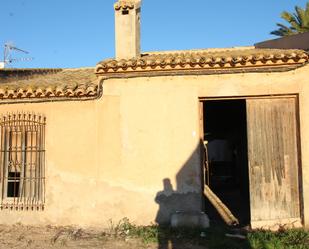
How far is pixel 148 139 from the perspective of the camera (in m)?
8.45

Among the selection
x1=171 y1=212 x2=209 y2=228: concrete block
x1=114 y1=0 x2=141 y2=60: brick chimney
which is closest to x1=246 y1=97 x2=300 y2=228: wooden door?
x1=171 y1=212 x2=209 y2=228: concrete block

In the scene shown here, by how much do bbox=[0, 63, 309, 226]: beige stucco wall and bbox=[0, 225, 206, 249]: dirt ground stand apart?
1.12 ft

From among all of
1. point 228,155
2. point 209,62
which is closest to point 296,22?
point 228,155

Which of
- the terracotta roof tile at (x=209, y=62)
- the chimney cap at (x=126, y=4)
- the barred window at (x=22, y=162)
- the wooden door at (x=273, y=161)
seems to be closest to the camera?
the terracotta roof tile at (x=209, y=62)

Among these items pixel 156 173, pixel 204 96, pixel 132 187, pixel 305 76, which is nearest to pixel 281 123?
pixel 305 76

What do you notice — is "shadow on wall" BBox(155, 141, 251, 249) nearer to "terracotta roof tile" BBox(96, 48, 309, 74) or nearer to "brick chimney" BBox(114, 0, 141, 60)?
"terracotta roof tile" BBox(96, 48, 309, 74)

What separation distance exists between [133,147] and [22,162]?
8.68 feet

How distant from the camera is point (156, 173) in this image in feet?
27.4

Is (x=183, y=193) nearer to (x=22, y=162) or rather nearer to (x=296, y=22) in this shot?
(x=22, y=162)

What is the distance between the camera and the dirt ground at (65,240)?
23.3 feet

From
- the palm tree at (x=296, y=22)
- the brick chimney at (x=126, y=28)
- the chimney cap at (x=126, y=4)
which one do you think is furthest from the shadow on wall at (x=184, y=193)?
the palm tree at (x=296, y=22)

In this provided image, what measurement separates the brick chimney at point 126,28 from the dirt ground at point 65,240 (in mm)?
5037

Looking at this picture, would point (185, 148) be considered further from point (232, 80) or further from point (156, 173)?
point (232, 80)

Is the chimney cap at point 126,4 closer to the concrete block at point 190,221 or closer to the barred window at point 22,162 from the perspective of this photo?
the barred window at point 22,162
